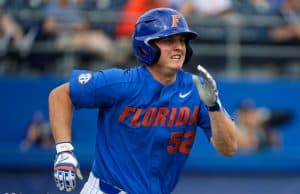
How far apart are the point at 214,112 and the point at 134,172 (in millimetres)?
535

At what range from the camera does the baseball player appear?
421cm

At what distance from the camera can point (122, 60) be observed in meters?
9.71

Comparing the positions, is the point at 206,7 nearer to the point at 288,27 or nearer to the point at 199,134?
the point at 288,27

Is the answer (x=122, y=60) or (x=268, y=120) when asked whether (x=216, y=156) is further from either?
(x=122, y=60)

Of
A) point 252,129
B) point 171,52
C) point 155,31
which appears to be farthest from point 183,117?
point 252,129

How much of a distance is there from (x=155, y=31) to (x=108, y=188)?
2.86ft

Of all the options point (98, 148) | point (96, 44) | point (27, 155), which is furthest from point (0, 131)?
point (98, 148)

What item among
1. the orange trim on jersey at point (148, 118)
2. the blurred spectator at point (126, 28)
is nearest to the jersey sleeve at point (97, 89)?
the orange trim on jersey at point (148, 118)

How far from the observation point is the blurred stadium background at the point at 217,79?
916 cm

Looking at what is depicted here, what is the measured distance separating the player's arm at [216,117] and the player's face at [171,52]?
0.46 ft

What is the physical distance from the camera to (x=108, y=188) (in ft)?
14.0

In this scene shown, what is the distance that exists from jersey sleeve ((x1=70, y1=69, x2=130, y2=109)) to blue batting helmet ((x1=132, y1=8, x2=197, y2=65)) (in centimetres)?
19

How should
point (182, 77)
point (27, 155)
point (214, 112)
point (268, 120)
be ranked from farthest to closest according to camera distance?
point (268, 120), point (27, 155), point (182, 77), point (214, 112)

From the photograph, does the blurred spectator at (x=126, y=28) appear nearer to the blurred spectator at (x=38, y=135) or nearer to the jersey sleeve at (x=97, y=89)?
the blurred spectator at (x=38, y=135)
